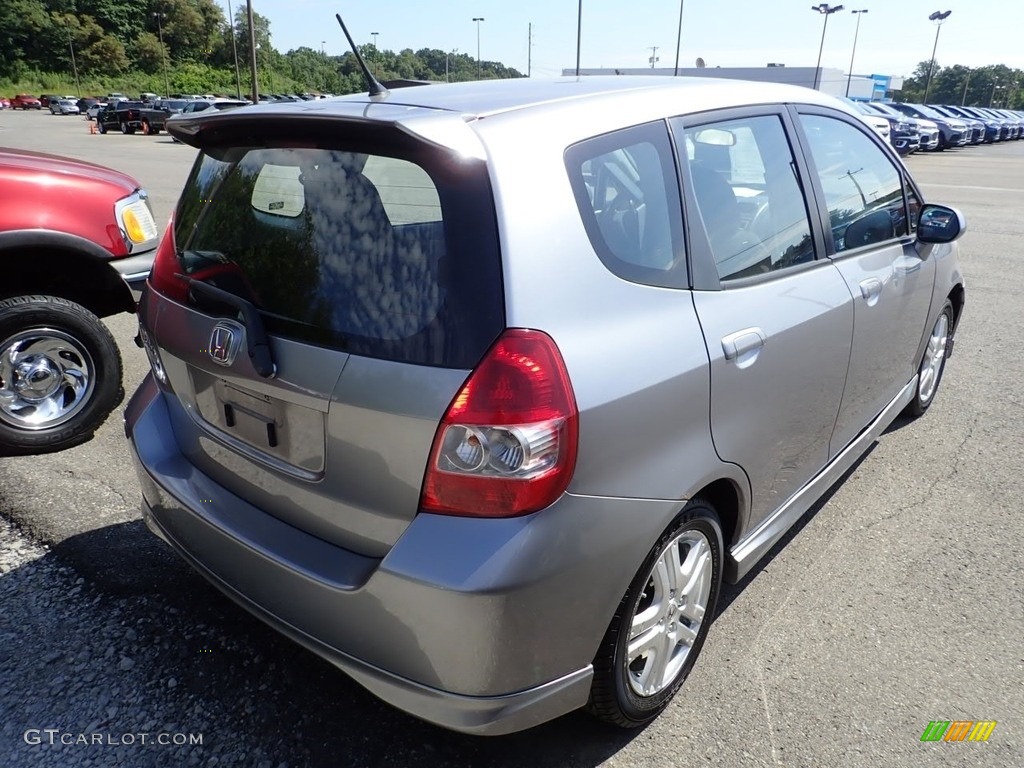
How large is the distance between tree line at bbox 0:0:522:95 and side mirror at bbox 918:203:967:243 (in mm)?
86833

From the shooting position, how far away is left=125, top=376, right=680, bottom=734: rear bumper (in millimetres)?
1731

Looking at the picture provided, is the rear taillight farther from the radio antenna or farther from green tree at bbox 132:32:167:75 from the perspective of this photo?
green tree at bbox 132:32:167:75

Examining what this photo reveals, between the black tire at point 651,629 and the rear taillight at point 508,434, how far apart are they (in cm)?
48

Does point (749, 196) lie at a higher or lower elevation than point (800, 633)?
higher

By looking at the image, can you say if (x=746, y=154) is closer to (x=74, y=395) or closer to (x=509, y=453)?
(x=509, y=453)

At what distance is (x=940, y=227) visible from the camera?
11.9 feet

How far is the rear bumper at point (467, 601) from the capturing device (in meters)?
1.73

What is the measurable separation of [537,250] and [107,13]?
116442 mm

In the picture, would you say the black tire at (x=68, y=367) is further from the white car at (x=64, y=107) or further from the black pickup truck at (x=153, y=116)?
the white car at (x=64, y=107)

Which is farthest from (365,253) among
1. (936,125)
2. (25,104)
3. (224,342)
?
(25,104)

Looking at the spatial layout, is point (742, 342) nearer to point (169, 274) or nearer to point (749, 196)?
point (749, 196)

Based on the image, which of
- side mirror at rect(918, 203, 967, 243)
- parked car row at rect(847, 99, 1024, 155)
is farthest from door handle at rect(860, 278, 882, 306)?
parked car row at rect(847, 99, 1024, 155)

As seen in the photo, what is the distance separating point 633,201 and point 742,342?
0.53m

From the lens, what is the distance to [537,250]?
181cm
